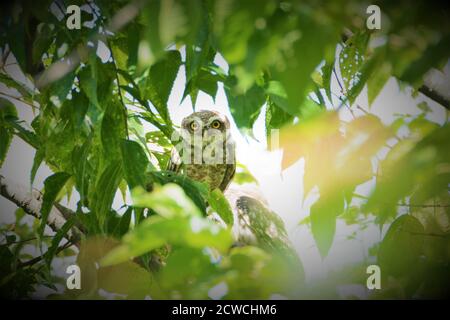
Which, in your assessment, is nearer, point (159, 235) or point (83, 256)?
point (159, 235)

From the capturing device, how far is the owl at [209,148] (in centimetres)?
170

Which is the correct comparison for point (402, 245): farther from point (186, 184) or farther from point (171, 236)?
point (171, 236)

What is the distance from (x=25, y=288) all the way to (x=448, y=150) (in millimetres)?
989

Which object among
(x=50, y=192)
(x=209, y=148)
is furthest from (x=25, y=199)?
(x=209, y=148)

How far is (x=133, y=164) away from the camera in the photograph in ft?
1.98

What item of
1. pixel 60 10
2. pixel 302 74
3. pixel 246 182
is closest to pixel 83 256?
pixel 60 10

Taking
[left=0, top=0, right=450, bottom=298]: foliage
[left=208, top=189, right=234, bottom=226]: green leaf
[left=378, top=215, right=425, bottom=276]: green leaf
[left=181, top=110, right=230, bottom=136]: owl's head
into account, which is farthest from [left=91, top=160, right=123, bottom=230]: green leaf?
[left=181, top=110, right=230, bottom=136]: owl's head

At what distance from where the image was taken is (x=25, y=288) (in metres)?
0.99

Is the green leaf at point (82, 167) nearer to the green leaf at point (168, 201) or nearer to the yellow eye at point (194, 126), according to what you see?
the green leaf at point (168, 201)

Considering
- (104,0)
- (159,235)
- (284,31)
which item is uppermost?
(104,0)

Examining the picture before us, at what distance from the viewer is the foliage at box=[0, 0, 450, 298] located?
11.3 inches

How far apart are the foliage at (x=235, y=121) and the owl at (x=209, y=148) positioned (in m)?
0.59

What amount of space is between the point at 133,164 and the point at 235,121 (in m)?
0.18

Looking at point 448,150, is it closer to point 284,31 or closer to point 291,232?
point 284,31
